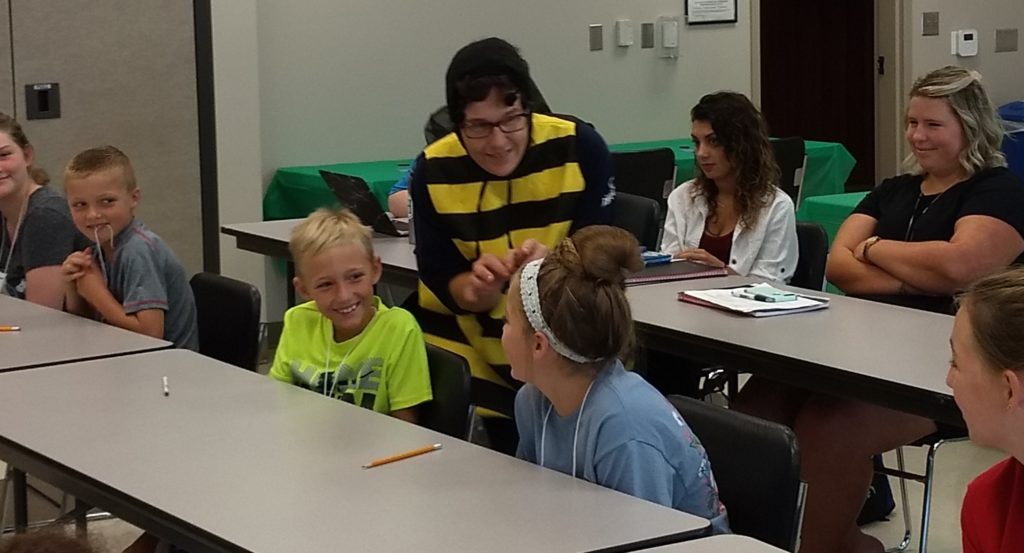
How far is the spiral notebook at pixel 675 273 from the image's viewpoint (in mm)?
3898

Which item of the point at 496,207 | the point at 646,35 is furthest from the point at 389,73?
the point at 496,207

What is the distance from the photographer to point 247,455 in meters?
2.43

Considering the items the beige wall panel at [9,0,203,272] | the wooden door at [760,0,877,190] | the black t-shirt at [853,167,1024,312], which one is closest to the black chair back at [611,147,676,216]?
the beige wall panel at [9,0,203,272]

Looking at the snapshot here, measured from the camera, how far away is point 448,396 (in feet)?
9.64

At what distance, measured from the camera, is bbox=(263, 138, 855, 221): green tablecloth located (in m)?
6.30

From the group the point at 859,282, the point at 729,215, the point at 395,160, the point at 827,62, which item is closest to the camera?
the point at 859,282

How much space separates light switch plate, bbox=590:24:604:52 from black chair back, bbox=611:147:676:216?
149cm

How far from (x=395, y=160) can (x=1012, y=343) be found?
5319 mm

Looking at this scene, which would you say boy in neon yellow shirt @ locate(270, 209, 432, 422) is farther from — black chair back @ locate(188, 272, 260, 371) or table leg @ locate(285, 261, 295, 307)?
table leg @ locate(285, 261, 295, 307)

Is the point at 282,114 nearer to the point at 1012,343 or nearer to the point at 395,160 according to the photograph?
the point at 395,160

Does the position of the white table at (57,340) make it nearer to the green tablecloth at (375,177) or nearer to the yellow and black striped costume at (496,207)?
the yellow and black striped costume at (496,207)

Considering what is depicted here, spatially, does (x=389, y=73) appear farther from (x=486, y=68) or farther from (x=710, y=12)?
(x=486, y=68)

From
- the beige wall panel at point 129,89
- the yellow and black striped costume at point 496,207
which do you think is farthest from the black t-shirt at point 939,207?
the beige wall panel at point 129,89

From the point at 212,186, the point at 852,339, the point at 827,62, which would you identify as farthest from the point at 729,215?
the point at 827,62
